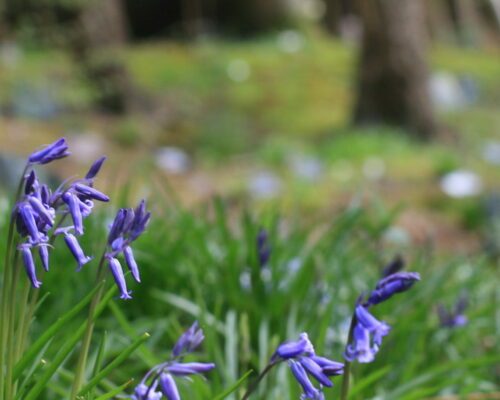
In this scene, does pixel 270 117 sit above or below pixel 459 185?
below

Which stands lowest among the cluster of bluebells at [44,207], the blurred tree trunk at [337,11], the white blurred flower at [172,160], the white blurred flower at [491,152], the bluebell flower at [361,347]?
the white blurred flower at [491,152]

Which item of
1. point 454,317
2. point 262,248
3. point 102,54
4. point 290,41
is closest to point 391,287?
point 262,248

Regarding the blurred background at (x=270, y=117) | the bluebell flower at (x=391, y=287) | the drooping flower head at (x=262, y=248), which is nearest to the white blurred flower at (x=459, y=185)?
the blurred background at (x=270, y=117)

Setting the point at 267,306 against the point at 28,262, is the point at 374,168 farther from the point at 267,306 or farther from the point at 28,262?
the point at 28,262

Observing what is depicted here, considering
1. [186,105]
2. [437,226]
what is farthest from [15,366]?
[186,105]

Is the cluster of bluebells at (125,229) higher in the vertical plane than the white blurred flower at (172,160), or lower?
higher

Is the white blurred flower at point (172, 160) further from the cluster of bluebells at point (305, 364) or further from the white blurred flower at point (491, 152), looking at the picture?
the cluster of bluebells at point (305, 364)
